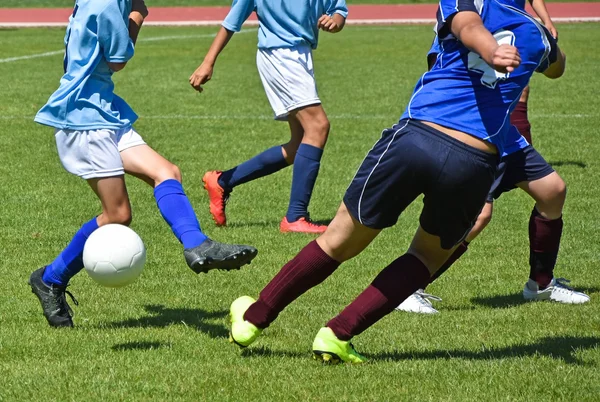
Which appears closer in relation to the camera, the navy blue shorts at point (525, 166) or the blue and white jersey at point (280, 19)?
the navy blue shorts at point (525, 166)

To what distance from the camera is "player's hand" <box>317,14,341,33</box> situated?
7.82 m

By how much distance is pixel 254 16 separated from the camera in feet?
108

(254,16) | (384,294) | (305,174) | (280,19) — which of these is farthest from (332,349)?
(254,16)

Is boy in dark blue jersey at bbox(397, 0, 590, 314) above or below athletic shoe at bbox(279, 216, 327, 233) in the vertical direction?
above

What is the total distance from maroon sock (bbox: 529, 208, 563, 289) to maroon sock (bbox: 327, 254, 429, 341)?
1.61 meters

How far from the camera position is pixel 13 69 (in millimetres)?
18203

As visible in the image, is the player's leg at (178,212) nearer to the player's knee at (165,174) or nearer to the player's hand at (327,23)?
the player's knee at (165,174)

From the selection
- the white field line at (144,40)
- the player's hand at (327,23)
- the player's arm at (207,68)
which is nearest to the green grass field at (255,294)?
the player's arm at (207,68)

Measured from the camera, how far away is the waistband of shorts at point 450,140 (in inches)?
165

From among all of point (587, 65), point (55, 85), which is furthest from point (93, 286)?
point (587, 65)

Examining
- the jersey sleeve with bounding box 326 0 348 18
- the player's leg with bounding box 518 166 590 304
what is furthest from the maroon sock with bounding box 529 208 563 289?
the jersey sleeve with bounding box 326 0 348 18

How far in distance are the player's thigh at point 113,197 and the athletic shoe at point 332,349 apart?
1221 mm

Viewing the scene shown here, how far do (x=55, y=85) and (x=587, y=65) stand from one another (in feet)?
29.5

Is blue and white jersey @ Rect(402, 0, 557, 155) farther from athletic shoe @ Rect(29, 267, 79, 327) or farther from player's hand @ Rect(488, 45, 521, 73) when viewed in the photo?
athletic shoe @ Rect(29, 267, 79, 327)
